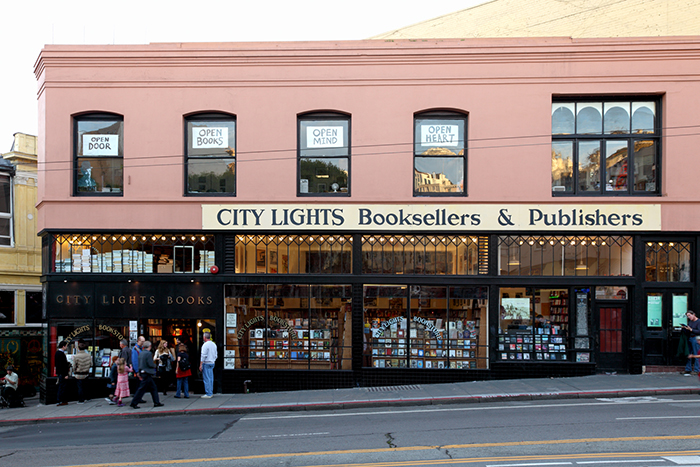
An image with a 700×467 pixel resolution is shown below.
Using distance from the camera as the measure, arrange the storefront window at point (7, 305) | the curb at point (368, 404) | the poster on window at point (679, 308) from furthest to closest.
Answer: the storefront window at point (7, 305) → the poster on window at point (679, 308) → the curb at point (368, 404)

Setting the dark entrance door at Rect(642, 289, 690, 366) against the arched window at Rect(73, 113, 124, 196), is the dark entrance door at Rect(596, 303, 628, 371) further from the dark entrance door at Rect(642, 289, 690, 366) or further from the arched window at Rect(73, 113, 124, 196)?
the arched window at Rect(73, 113, 124, 196)

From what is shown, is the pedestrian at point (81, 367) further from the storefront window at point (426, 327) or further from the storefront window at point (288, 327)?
the storefront window at point (426, 327)

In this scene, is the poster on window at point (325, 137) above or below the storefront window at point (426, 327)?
above

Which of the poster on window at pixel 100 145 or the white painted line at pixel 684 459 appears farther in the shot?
the poster on window at pixel 100 145

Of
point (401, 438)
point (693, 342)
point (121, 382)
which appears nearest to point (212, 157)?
point (121, 382)

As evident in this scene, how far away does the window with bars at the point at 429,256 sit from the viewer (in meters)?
15.1

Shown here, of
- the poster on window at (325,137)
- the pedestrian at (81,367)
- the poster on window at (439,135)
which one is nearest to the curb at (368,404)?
the pedestrian at (81,367)

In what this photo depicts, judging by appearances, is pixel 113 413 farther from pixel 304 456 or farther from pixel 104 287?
pixel 304 456

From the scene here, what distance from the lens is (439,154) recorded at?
15.4 m

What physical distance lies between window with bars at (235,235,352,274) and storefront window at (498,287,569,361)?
4.23 m

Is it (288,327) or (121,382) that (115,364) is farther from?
(288,327)

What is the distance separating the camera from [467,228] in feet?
49.4

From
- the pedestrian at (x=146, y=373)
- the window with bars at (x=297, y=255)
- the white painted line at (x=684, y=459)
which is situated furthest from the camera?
the window with bars at (x=297, y=255)

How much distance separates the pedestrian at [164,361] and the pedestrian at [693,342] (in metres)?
12.8
